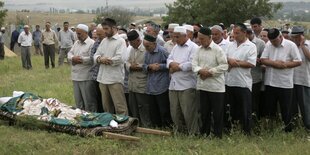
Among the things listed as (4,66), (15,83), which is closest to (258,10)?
(4,66)

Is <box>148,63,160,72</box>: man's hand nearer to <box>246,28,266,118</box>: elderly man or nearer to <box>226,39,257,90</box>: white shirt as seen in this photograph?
<box>226,39,257,90</box>: white shirt

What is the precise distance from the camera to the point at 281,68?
691 cm

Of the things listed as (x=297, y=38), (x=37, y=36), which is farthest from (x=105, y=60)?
(x=37, y=36)

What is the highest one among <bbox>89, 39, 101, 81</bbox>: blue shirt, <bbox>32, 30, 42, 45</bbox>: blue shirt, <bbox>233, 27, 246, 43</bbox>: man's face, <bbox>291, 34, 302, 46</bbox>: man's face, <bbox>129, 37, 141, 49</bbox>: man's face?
<bbox>233, 27, 246, 43</bbox>: man's face

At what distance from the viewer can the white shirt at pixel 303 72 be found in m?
7.22

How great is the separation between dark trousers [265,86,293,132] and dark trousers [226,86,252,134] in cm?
50

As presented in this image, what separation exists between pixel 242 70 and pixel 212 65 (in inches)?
20.2

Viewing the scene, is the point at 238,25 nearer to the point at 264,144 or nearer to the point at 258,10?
the point at 264,144

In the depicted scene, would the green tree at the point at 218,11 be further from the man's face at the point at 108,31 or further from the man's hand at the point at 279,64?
the man's hand at the point at 279,64

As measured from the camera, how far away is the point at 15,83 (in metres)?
13.1

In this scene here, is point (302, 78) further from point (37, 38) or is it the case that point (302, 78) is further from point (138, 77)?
point (37, 38)

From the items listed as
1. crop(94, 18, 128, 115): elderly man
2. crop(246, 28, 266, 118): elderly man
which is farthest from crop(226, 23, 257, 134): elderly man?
crop(94, 18, 128, 115): elderly man

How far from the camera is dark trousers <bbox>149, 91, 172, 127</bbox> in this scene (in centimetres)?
750

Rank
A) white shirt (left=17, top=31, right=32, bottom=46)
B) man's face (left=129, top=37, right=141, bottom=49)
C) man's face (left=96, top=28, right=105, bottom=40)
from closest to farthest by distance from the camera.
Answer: man's face (left=129, top=37, right=141, bottom=49), man's face (left=96, top=28, right=105, bottom=40), white shirt (left=17, top=31, right=32, bottom=46)
